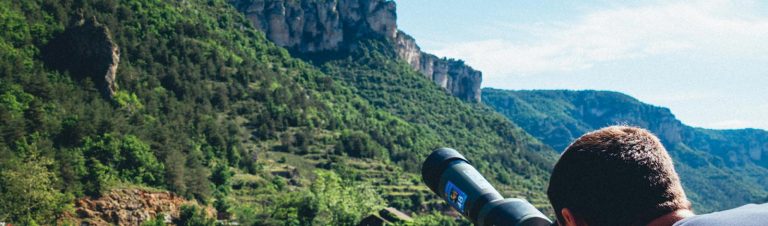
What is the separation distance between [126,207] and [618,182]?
2191 inches

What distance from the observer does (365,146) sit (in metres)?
110

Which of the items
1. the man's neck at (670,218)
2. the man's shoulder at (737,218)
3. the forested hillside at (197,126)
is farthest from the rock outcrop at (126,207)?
the man's shoulder at (737,218)

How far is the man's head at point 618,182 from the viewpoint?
2.00 metres

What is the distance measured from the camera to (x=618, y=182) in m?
2.00

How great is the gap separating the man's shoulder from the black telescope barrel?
1.01 meters

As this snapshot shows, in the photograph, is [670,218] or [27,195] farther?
[27,195]

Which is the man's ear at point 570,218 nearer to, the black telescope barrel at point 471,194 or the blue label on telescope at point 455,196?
the black telescope barrel at point 471,194

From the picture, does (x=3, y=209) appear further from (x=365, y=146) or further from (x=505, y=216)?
(x=365, y=146)

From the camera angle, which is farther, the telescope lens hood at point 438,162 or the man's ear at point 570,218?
the telescope lens hood at point 438,162

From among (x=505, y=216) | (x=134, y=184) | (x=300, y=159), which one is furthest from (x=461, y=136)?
(x=505, y=216)

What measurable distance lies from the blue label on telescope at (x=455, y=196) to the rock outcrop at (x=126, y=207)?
1944 inches

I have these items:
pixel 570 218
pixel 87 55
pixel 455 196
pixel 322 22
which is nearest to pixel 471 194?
pixel 455 196

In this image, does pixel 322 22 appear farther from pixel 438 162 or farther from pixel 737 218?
pixel 737 218

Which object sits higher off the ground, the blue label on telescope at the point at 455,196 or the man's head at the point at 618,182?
the man's head at the point at 618,182
